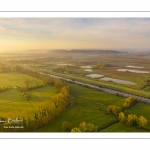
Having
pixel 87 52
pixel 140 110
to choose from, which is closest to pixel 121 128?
pixel 140 110

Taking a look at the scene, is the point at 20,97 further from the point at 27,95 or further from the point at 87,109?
the point at 87,109

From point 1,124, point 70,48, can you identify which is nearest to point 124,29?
point 70,48

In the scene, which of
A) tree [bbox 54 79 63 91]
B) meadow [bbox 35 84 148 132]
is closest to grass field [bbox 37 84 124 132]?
meadow [bbox 35 84 148 132]

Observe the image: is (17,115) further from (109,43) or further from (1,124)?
(109,43)

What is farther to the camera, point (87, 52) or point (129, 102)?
point (87, 52)
